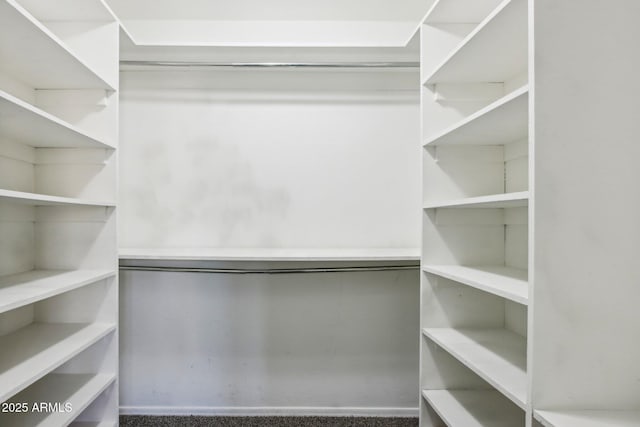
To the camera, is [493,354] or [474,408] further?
[474,408]

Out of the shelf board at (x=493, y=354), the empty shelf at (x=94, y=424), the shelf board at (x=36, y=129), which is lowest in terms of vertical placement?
the empty shelf at (x=94, y=424)

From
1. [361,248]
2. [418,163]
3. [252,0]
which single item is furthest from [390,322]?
[252,0]

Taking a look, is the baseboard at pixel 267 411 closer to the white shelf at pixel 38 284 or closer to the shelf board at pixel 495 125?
the white shelf at pixel 38 284

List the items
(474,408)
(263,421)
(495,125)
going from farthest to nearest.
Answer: (263,421), (474,408), (495,125)

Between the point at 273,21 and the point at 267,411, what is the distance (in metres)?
2.34

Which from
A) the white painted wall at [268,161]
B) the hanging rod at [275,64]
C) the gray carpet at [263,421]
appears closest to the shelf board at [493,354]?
the white painted wall at [268,161]

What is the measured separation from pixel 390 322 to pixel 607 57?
1.66m

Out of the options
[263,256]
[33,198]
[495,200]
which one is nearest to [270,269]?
[263,256]

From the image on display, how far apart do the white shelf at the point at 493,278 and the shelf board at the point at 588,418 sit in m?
0.28

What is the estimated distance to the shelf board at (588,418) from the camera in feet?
2.83

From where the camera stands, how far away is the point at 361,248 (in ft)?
6.95

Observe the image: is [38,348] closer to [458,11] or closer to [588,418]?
[588,418]

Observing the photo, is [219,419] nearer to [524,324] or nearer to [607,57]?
[524,324]

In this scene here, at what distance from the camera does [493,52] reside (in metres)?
1.39
